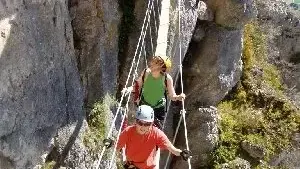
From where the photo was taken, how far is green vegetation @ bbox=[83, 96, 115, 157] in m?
10.4

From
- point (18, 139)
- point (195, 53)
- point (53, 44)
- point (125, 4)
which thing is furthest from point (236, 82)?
point (18, 139)

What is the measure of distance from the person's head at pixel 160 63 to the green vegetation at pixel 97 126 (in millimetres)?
3044

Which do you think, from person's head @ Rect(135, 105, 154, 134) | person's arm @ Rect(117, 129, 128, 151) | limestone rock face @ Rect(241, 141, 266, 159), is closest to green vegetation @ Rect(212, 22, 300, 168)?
limestone rock face @ Rect(241, 141, 266, 159)

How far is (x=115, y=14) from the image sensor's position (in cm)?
1138

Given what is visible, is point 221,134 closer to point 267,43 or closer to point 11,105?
point 267,43

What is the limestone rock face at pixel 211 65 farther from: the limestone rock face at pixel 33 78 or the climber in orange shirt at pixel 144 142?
the climber in orange shirt at pixel 144 142

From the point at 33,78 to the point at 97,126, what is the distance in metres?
2.99

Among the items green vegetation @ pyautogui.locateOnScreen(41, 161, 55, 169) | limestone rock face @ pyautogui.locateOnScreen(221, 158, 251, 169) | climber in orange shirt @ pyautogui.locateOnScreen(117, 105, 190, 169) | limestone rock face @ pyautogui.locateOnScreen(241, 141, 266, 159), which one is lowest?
limestone rock face @ pyautogui.locateOnScreen(221, 158, 251, 169)

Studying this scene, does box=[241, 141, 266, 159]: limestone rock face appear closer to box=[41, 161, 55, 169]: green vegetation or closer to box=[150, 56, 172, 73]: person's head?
box=[41, 161, 55, 169]: green vegetation

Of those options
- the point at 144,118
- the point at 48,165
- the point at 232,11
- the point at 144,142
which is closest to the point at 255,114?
the point at 232,11

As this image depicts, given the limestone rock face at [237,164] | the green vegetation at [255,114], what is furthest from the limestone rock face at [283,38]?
the limestone rock face at [237,164]

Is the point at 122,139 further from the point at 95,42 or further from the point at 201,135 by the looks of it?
the point at 201,135

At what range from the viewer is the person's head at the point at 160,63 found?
7.79 metres

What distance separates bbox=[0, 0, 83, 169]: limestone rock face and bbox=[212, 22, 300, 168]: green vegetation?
8154 mm
